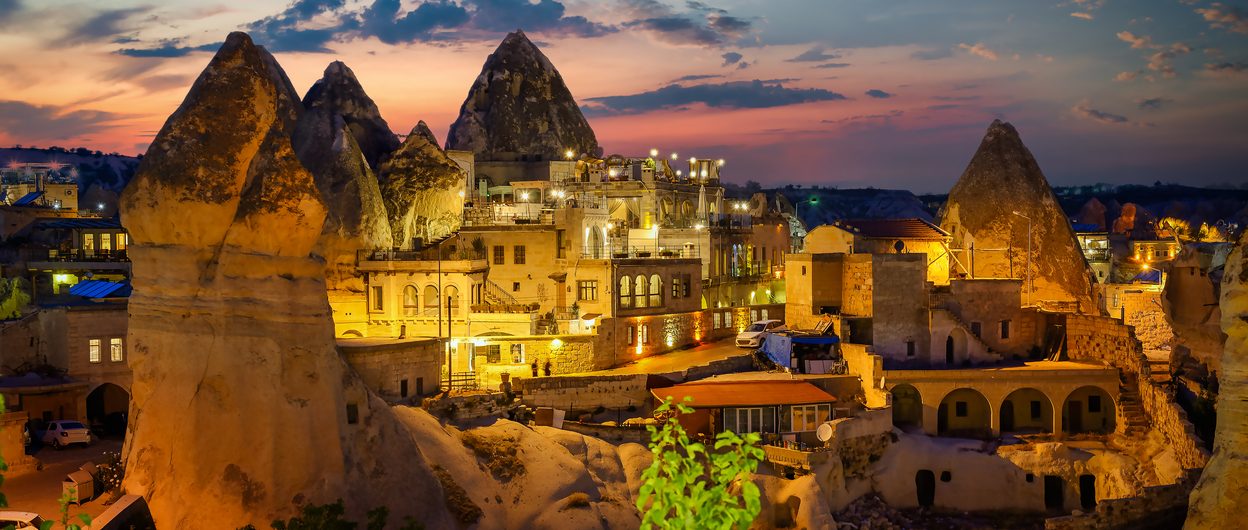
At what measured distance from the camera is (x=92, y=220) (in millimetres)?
62594

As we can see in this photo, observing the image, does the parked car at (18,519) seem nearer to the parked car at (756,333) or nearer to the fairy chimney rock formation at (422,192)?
the fairy chimney rock formation at (422,192)

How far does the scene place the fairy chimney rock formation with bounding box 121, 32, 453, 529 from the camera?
30766 millimetres

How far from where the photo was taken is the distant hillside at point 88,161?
157 m

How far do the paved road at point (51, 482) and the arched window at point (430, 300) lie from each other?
14874 mm

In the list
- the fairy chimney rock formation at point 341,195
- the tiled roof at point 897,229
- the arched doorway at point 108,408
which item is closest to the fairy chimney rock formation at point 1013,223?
the tiled roof at point 897,229

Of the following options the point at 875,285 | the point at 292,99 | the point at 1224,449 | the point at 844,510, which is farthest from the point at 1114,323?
the point at 292,99

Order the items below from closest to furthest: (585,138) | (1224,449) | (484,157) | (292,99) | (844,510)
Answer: (1224,449) → (844,510) → (292,99) → (484,157) → (585,138)

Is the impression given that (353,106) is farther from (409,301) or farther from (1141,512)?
(1141,512)

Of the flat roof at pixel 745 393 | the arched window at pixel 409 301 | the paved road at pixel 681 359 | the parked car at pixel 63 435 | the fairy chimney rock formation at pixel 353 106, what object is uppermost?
the fairy chimney rock formation at pixel 353 106

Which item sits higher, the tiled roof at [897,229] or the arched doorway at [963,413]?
the tiled roof at [897,229]

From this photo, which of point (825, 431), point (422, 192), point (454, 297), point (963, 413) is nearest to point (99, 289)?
point (454, 297)

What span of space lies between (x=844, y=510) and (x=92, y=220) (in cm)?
Answer: 4373

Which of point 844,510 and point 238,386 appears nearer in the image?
point 238,386

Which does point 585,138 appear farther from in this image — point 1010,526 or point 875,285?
point 1010,526
